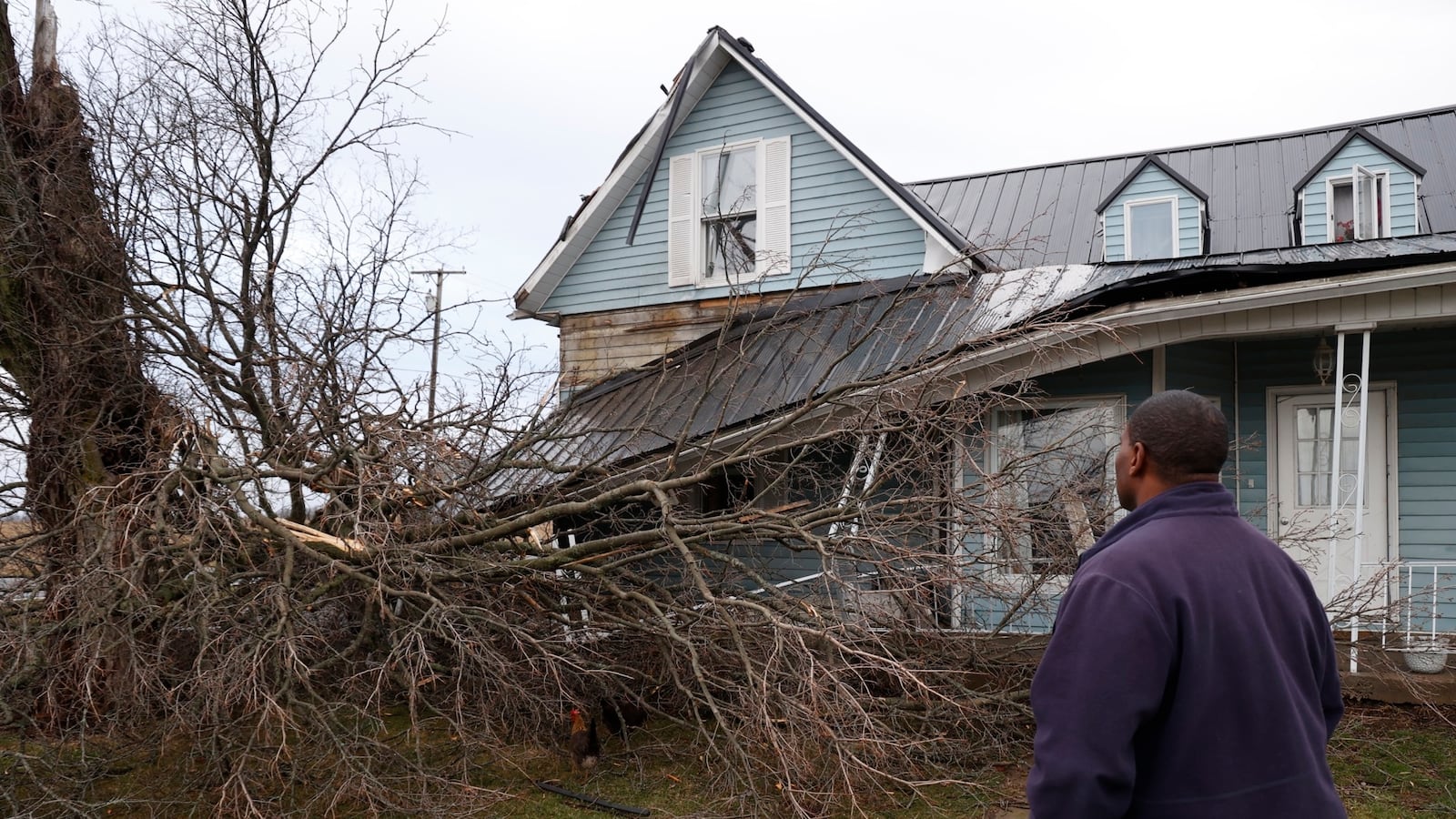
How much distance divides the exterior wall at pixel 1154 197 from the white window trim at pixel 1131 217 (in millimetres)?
29

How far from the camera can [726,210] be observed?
1215cm

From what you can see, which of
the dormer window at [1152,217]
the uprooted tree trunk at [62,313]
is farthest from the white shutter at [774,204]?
the uprooted tree trunk at [62,313]

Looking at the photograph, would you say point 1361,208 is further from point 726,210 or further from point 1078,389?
point 726,210

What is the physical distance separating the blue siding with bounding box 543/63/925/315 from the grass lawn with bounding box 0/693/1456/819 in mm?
5405

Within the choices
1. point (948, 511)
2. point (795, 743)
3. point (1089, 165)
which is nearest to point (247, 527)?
point (795, 743)

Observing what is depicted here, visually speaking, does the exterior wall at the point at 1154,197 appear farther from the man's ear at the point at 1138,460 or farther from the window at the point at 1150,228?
the man's ear at the point at 1138,460

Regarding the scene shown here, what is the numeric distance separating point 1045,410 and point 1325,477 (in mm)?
2356

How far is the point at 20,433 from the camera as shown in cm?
816

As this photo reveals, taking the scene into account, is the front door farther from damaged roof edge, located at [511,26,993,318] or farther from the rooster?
the rooster

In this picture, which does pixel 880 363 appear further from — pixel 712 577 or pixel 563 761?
pixel 563 761

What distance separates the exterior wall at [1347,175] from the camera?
1192cm

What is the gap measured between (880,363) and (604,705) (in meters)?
3.52

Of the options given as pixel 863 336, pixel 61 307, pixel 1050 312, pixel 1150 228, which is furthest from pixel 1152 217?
pixel 61 307

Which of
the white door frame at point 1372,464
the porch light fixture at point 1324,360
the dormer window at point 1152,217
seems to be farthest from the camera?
the dormer window at point 1152,217
